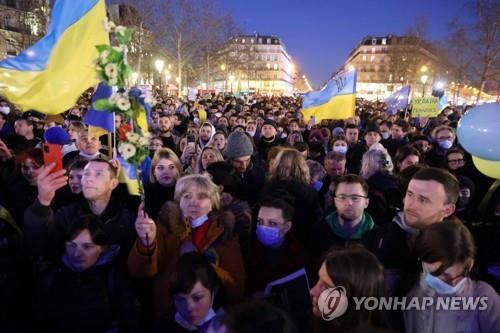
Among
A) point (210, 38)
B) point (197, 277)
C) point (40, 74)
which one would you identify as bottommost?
point (197, 277)

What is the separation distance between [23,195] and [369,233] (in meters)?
3.80

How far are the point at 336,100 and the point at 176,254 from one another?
764 cm

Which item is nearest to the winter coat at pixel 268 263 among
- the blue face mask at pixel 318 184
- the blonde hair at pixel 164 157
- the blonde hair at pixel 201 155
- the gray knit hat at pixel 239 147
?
the blonde hair at pixel 164 157

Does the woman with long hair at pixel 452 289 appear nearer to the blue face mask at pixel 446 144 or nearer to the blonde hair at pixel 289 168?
the blonde hair at pixel 289 168

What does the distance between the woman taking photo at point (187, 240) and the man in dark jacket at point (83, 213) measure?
503 millimetres

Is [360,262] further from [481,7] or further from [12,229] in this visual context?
[481,7]

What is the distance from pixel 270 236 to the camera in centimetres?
340

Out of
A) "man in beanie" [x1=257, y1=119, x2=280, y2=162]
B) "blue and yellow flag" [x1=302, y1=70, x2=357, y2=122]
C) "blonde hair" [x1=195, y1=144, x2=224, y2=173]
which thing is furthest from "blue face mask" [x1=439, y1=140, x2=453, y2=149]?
"blonde hair" [x1=195, y1=144, x2=224, y2=173]

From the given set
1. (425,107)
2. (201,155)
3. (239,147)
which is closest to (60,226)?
(201,155)

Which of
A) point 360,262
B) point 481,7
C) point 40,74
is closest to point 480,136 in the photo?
point 360,262

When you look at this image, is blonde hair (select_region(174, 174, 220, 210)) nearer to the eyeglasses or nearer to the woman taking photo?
the woman taking photo

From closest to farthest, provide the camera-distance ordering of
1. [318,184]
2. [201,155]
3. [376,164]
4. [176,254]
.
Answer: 1. [176,254]
2. [376,164]
3. [318,184]
4. [201,155]

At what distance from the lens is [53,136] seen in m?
3.75

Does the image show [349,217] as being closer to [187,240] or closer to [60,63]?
[187,240]
